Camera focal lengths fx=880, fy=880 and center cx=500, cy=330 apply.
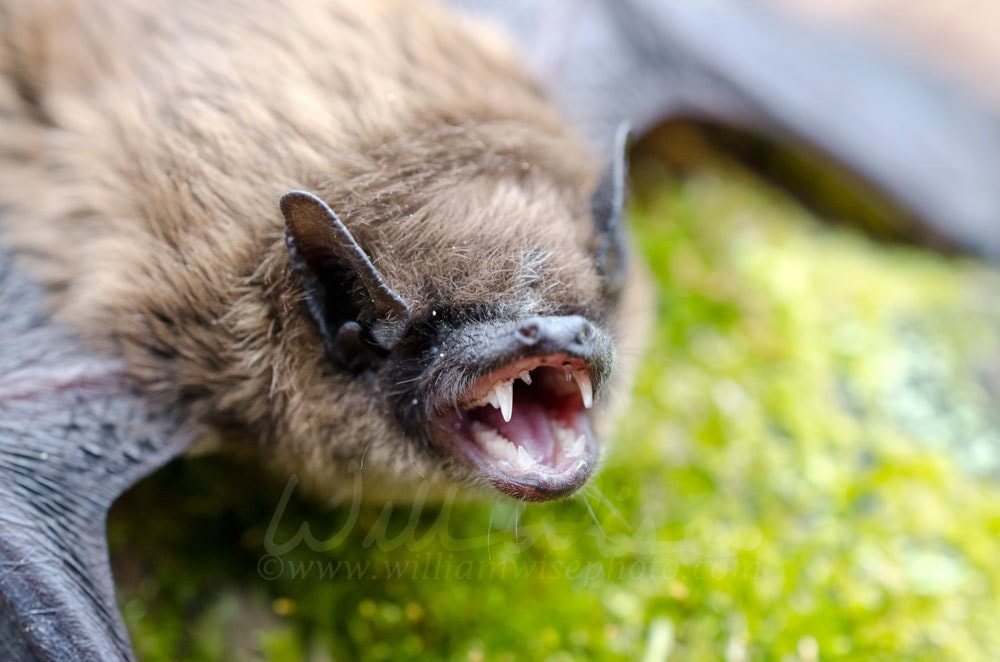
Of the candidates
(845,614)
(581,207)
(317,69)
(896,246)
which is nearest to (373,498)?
(581,207)

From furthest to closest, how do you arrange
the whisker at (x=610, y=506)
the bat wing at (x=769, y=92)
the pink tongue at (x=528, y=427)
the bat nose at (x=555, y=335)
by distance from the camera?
the bat wing at (x=769, y=92) → the whisker at (x=610, y=506) → the pink tongue at (x=528, y=427) → the bat nose at (x=555, y=335)

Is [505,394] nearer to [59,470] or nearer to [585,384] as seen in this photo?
[585,384]

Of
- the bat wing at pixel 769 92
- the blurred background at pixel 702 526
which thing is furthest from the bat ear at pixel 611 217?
the bat wing at pixel 769 92

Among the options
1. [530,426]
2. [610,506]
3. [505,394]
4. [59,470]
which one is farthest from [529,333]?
[59,470]

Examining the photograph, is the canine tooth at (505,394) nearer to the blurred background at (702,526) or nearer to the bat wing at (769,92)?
the blurred background at (702,526)

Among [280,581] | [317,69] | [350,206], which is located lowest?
[280,581]

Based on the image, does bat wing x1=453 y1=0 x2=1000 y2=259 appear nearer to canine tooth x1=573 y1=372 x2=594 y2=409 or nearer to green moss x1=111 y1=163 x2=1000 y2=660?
green moss x1=111 y1=163 x2=1000 y2=660

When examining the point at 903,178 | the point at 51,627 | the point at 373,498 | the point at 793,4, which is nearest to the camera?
the point at 51,627

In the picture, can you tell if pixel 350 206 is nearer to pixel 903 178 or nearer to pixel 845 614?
pixel 845 614
